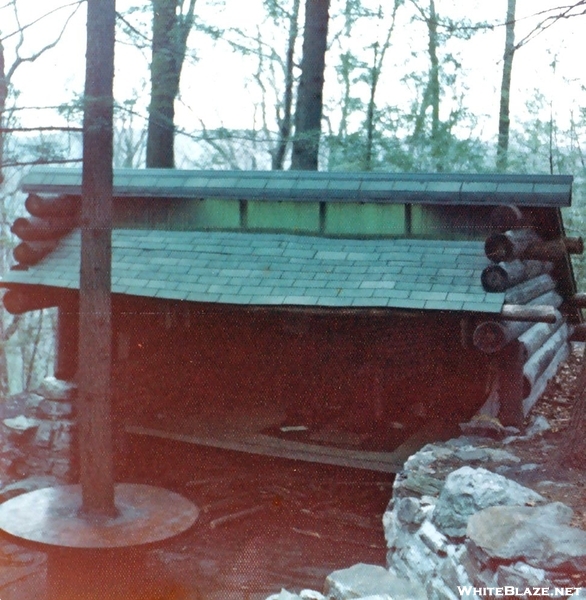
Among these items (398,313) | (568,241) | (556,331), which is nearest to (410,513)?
(398,313)

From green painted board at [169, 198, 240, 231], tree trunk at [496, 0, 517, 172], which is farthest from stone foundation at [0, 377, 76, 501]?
tree trunk at [496, 0, 517, 172]

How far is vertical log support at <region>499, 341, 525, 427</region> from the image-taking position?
297 inches

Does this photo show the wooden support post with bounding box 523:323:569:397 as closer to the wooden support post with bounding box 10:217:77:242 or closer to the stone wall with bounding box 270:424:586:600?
the stone wall with bounding box 270:424:586:600

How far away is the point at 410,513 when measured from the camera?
5.17m

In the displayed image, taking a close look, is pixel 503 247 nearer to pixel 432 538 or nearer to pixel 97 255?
pixel 432 538

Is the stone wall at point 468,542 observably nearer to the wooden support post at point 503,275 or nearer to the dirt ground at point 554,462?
the dirt ground at point 554,462

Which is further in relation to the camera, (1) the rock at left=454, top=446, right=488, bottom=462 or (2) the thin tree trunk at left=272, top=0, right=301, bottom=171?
(2) the thin tree trunk at left=272, top=0, right=301, bottom=171

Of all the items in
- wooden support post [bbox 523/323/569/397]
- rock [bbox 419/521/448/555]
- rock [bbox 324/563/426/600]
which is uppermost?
wooden support post [bbox 523/323/569/397]

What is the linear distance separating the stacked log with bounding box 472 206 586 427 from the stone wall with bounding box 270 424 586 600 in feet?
5.59

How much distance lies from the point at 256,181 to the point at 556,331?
551 cm

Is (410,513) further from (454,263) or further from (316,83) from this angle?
(316,83)

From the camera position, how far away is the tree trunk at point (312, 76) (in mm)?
13922

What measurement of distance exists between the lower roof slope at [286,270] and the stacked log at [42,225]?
0.17 m

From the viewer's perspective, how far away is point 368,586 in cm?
433
